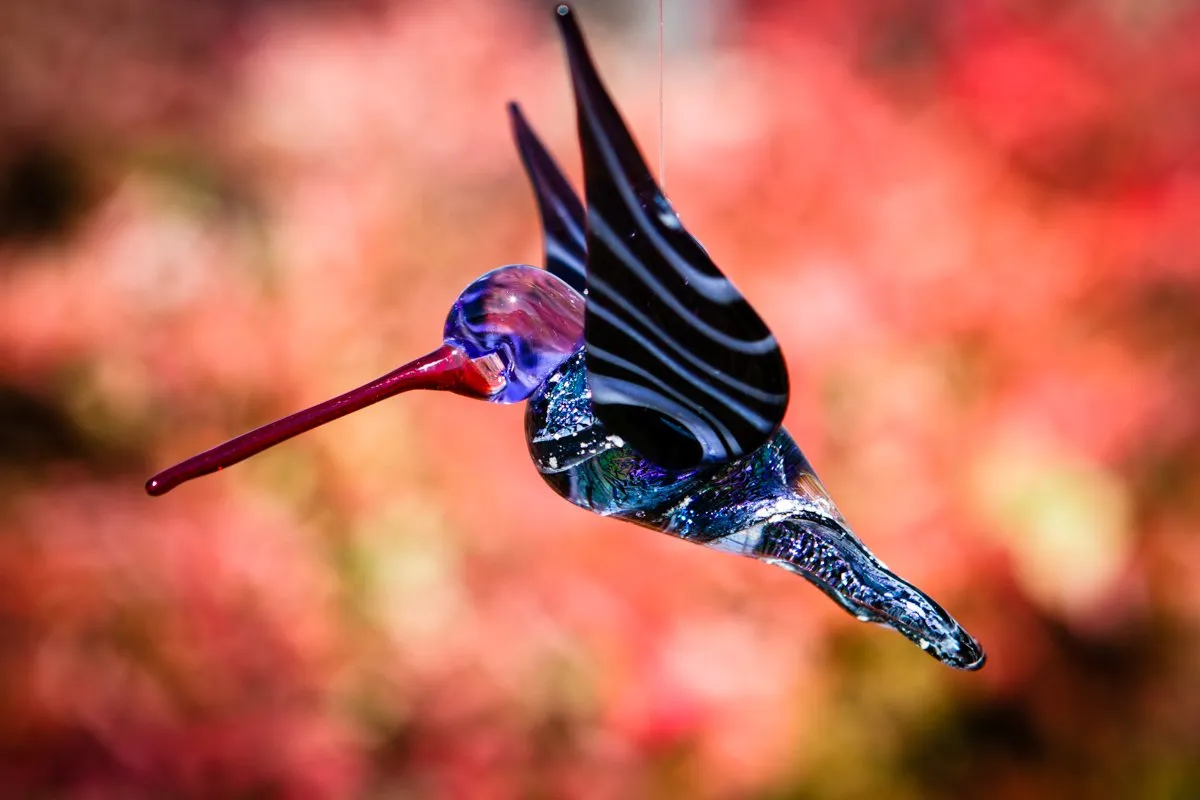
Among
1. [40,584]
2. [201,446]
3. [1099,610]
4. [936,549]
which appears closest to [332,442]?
[201,446]

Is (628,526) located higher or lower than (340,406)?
higher

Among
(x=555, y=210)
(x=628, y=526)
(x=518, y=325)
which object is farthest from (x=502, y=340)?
(x=628, y=526)

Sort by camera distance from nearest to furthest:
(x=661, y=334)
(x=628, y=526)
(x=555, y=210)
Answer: (x=661, y=334) → (x=555, y=210) → (x=628, y=526)

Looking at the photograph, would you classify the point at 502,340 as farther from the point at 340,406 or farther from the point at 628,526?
the point at 628,526

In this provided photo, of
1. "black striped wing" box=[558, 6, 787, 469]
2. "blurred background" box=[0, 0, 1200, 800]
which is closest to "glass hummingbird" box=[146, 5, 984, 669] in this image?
"black striped wing" box=[558, 6, 787, 469]

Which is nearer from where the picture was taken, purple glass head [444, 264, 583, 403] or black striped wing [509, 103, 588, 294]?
purple glass head [444, 264, 583, 403]

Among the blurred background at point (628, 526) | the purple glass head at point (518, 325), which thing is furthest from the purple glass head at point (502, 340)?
the blurred background at point (628, 526)

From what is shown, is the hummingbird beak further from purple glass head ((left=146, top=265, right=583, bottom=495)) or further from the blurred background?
the blurred background
